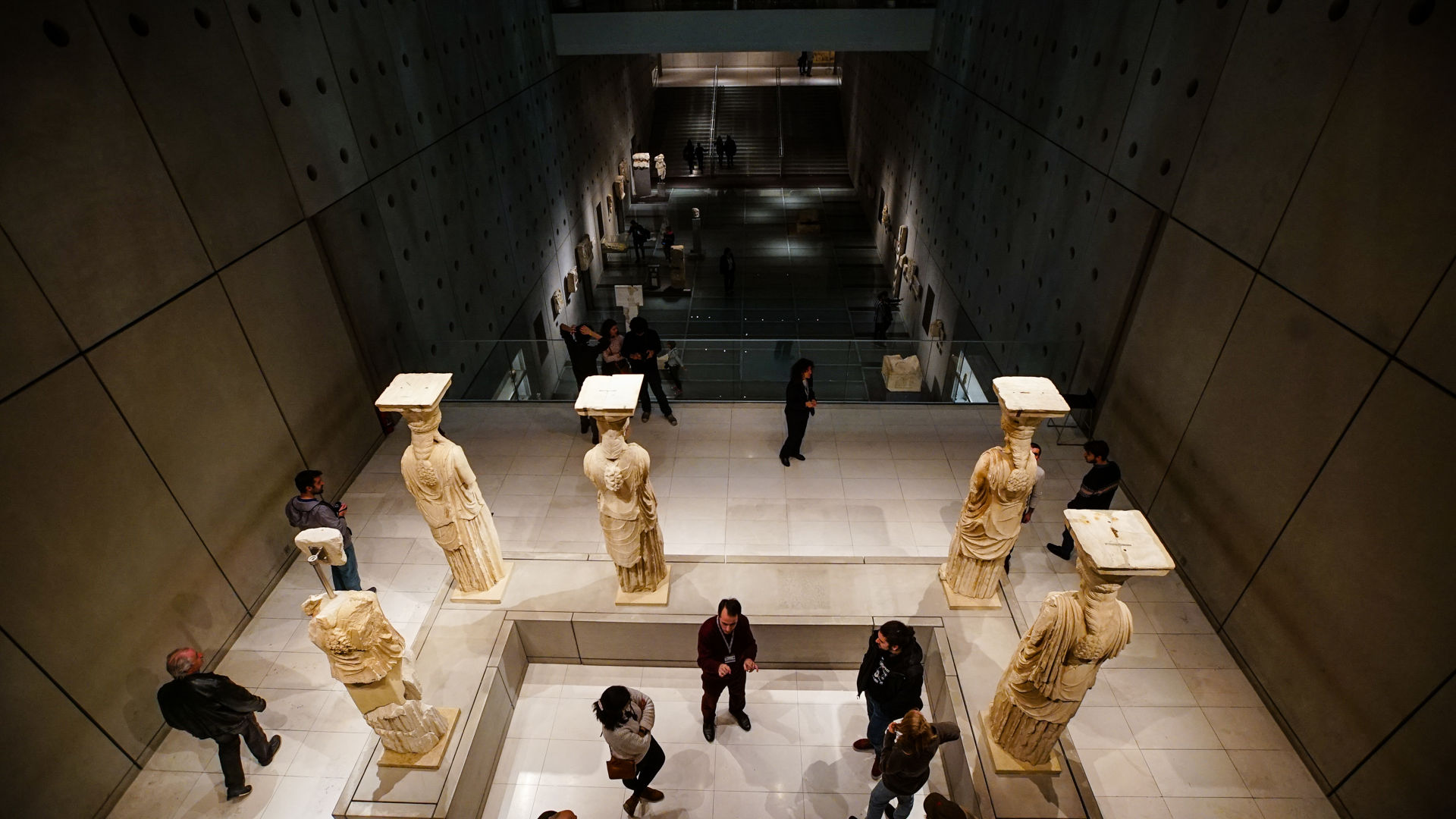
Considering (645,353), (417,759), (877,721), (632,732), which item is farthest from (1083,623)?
(645,353)

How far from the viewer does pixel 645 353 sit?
751 cm

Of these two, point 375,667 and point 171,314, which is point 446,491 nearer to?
point 375,667

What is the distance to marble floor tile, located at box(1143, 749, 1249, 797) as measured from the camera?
439 cm

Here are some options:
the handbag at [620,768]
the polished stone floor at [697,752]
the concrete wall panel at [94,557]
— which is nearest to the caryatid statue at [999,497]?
the polished stone floor at [697,752]

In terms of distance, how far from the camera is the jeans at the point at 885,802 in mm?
3992

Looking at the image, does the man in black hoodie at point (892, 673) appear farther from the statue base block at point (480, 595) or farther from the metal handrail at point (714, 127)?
the metal handrail at point (714, 127)

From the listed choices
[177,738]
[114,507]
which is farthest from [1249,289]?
[177,738]

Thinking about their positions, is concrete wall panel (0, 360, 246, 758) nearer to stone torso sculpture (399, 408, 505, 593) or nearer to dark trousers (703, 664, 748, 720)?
stone torso sculpture (399, 408, 505, 593)

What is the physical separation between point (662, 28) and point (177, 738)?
1323cm

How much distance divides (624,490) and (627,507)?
174 millimetres

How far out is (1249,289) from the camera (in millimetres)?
5000

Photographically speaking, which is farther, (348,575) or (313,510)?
(348,575)

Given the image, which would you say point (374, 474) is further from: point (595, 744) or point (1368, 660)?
point (1368, 660)

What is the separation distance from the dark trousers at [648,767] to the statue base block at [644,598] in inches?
48.8
